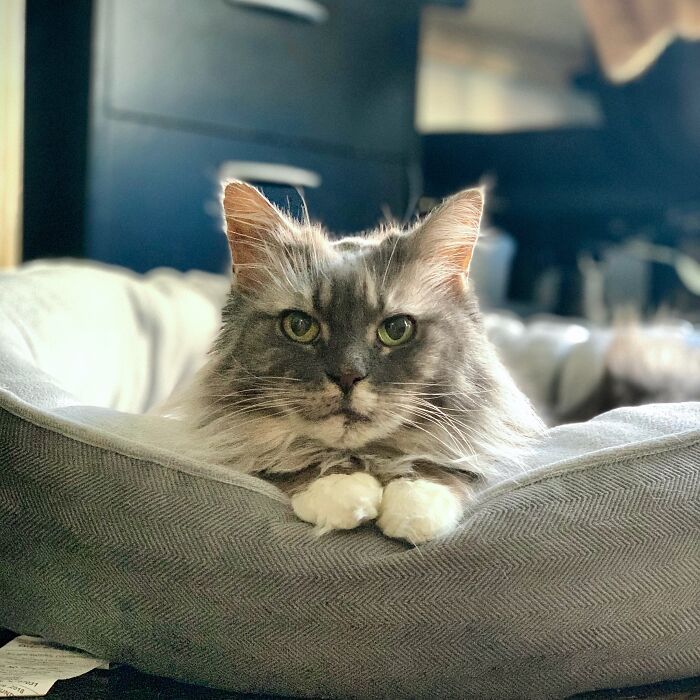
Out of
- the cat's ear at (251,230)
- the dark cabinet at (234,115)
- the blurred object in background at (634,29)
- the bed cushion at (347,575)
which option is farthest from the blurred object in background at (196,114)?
the bed cushion at (347,575)

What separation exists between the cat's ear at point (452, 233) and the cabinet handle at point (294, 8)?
78.3 inches

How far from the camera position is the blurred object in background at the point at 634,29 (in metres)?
3.46

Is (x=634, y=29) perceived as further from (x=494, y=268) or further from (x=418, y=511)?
(x=418, y=511)

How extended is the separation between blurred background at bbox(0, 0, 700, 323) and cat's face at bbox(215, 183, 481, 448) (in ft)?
Result: 4.03

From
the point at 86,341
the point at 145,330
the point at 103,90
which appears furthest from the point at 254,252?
the point at 103,90

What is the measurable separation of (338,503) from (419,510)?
0.11m

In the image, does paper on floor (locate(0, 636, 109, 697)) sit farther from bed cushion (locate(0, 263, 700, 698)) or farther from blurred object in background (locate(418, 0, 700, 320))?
blurred object in background (locate(418, 0, 700, 320))

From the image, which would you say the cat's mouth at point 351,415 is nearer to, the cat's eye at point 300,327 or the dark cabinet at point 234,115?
the cat's eye at point 300,327

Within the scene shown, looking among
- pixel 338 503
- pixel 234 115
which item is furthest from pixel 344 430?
pixel 234 115

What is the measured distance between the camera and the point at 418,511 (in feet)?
3.89

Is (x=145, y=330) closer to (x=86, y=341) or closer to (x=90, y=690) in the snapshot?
(x=86, y=341)

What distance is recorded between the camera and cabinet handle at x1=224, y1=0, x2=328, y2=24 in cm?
316

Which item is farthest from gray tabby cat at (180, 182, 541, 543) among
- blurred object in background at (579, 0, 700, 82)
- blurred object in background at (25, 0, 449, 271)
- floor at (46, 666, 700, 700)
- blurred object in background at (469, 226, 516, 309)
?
blurred object in background at (579, 0, 700, 82)

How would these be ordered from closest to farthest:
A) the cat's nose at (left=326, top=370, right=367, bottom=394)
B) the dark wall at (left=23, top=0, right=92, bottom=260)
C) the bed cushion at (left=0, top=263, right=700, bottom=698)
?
the bed cushion at (left=0, top=263, right=700, bottom=698) → the cat's nose at (left=326, top=370, right=367, bottom=394) → the dark wall at (left=23, top=0, right=92, bottom=260)
